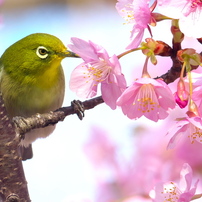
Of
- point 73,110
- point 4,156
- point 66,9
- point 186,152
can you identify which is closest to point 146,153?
point 186,152

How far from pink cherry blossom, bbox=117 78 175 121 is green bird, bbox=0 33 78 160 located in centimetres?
124

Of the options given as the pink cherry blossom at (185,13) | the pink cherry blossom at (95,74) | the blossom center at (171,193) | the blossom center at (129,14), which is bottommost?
the blossom center at (171,193)

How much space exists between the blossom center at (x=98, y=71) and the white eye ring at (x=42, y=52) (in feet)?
4.01

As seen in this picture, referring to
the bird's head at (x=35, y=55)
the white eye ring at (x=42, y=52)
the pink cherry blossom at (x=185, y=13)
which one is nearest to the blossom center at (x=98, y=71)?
the pink cherry blossom at (x=185, y=13)

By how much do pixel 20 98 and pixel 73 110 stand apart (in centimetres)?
113

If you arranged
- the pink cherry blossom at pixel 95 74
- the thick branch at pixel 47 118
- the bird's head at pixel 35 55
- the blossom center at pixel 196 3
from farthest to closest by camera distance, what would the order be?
the bird's head at pixel 35 55, the thick branch at pixel 47 118, the pink cherry blossom at pixel 95 74, the blossom center at pixel 196 3

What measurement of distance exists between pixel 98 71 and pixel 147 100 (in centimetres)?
23

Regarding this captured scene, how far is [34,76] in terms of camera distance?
9.84 ft

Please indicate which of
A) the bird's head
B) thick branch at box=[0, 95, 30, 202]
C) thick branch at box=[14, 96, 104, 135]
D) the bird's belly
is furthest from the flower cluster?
the bird's belly

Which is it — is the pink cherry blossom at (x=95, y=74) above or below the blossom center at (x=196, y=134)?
above

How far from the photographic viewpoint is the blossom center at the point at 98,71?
171cm

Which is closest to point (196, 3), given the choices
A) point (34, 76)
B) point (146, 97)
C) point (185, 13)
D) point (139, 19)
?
point (185, 13)

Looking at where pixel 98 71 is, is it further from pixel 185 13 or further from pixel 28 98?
pixel 28 98

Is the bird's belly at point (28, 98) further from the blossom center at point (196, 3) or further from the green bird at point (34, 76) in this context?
the blossom center at point (196, 3)
